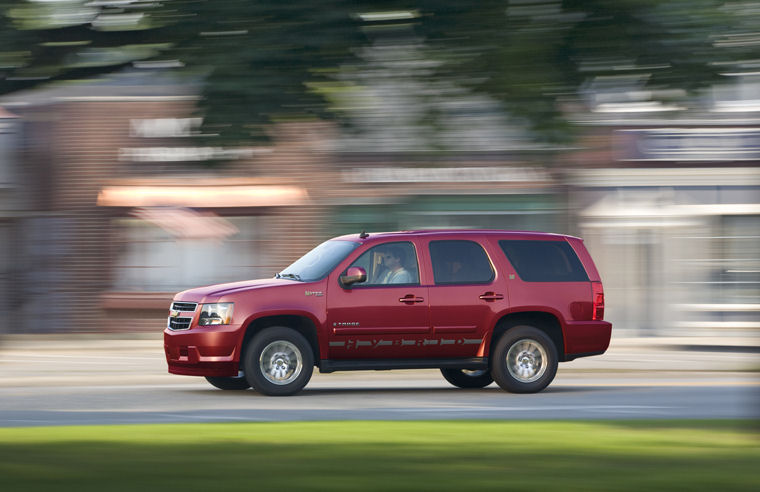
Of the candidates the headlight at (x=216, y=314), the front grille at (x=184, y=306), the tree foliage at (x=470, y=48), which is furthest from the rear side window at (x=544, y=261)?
the tree foliage at (x=470, y=48)

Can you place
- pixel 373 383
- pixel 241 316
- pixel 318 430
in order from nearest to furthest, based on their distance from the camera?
pixel 318 430 → pixel 241 316 → pixel 373 383

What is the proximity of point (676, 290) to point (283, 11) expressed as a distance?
20.7 m

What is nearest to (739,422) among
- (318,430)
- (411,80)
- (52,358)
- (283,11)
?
(318,430)

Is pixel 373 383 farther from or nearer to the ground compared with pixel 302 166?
nearer to the ground

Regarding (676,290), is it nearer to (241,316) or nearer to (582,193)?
(582,193)

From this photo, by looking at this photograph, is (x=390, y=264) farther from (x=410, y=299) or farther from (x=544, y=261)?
(x=544, y=261)

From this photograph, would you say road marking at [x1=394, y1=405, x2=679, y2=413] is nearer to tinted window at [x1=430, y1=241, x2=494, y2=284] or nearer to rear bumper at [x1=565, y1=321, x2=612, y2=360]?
rear bumper at [x1=565, y1=321, x2=612, y2=360]

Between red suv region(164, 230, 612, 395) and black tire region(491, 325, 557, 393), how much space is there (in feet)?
0.04

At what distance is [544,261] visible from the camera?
14531mm

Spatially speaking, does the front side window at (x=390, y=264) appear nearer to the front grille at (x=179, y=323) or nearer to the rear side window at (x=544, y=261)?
the rear side window at (x=544, y=261)

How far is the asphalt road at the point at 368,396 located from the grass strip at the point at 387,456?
1.02 m

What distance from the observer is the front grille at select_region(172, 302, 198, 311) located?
1373 cm

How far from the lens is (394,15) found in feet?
21.0

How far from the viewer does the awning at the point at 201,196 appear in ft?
83.9
